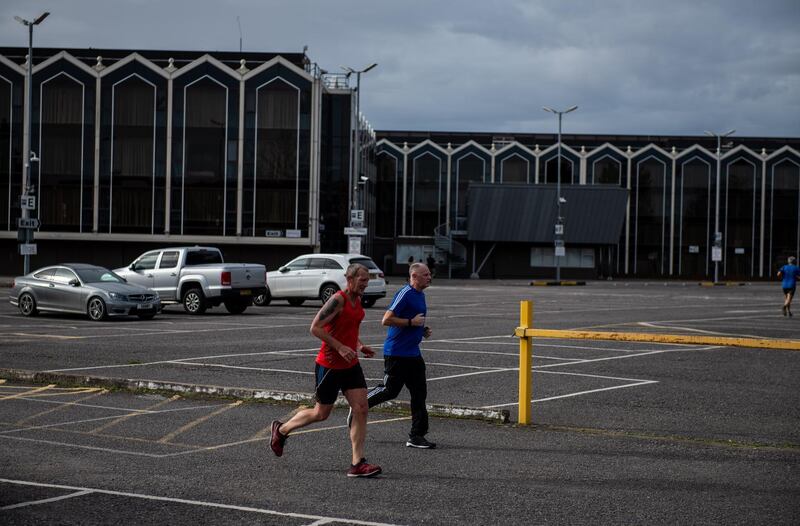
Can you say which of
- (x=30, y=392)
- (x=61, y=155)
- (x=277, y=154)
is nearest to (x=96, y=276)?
(x=30, y=392)

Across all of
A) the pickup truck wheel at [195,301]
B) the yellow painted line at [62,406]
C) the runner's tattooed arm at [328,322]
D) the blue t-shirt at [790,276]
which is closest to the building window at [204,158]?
the pickup truck wheel at [195,301]

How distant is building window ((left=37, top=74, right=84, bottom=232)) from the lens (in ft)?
188

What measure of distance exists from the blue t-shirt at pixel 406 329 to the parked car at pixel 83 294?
15.9 meters

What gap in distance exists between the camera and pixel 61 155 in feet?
188

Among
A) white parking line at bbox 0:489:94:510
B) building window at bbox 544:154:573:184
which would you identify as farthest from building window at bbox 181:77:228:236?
white parking line at bbox 0:489:94:510

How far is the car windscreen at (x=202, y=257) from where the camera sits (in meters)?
27.3

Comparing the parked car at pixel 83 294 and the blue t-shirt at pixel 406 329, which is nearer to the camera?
the blue t-shirt at pixel 406 329

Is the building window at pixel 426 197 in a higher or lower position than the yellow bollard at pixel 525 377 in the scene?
higher

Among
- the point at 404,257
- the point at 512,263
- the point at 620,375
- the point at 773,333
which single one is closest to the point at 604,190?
the point at 512,263

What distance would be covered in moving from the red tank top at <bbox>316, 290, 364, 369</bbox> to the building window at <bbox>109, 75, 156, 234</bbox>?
51.4m

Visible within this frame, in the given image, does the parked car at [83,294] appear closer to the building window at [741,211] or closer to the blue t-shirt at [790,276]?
the blue t-shirt at [790,276]

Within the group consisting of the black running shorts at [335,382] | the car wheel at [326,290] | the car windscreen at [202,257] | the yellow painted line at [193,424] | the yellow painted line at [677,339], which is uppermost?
the car windscreen at [202,257]

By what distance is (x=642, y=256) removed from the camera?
7912 centimetres

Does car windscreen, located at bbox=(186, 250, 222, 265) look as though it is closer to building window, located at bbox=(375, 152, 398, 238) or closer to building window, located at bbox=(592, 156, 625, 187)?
building window, located at bbox=(375, 152, 398, 238)
